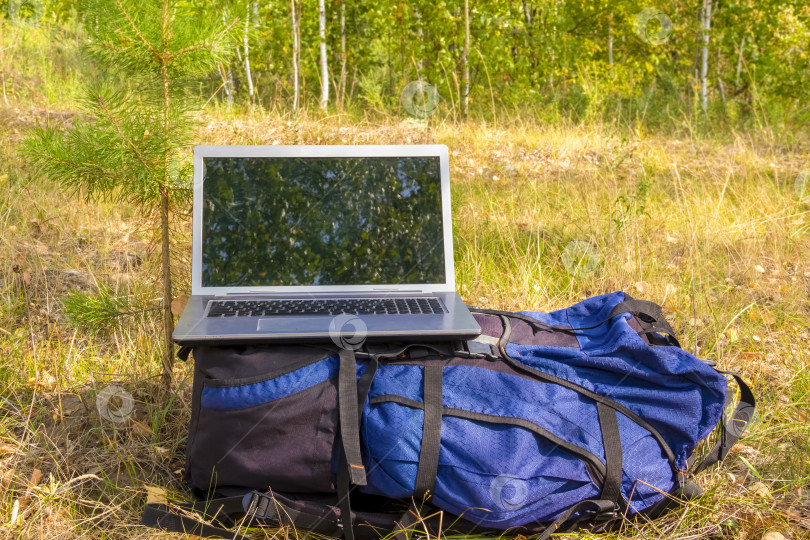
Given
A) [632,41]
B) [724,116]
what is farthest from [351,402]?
[632,41]

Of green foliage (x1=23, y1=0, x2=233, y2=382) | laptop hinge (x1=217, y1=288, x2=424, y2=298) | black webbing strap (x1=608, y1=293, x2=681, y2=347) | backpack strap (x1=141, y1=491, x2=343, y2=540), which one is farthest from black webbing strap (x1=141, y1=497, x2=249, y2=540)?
black webbing strap (x1=608, y1=293, x2=681, y2=347)

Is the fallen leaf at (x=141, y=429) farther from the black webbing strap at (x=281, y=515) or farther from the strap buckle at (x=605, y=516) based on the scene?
the strap buckle at (x=605, y=516)

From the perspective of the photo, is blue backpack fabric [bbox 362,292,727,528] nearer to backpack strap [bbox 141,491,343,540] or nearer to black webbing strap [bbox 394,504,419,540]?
black webbing strap [bbox 394,504,419,540]

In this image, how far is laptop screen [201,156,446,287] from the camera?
2023 mm

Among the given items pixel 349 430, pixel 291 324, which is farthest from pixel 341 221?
pixel 349 430

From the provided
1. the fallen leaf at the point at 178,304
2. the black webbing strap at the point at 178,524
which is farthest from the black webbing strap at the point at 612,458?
the fallen leaf at the point at 178,304

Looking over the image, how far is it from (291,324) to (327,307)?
20 cm

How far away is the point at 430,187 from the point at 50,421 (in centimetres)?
156

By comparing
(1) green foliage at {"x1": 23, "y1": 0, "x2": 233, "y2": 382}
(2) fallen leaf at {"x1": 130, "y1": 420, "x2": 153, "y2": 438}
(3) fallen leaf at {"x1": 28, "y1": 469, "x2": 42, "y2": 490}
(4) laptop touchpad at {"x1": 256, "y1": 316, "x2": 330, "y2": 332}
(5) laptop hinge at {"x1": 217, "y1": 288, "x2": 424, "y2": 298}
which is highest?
(1) green foliage at {"x1": 23, "y1": 0, "x2": 233, "y2": 382}

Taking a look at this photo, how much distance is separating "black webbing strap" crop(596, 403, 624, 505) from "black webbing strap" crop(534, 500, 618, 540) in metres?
0.03

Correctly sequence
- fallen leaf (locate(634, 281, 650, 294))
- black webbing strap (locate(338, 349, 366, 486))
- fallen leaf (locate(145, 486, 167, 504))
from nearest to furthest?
1. black webbing strap (locate(338, 349, 366, 486))
2. fallen leaf (locate(145, 486, 167, 504))
3. fallen leaf (locate(634, 281, 650, 294))

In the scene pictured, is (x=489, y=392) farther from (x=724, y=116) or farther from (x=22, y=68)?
(x=724, y=116)

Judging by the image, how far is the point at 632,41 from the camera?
1116 centimetres

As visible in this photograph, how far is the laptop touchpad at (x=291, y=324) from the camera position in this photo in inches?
66.6
